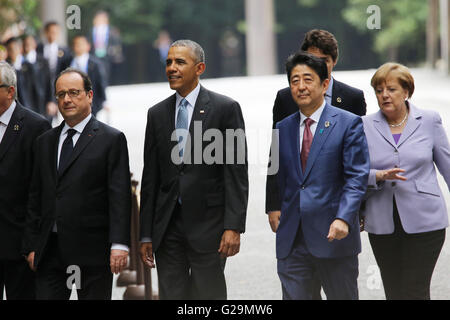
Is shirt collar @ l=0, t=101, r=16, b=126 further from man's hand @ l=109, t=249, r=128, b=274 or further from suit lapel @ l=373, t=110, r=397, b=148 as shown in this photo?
suit lapel @ l=373, t=110, r=397, b=148

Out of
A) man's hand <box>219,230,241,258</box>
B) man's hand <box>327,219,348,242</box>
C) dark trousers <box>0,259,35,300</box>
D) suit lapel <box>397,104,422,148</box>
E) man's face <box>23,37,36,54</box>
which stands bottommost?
dark trousers <box>0,259,35,300</box>

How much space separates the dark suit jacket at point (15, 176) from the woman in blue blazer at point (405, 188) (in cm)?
203

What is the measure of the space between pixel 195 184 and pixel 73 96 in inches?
33.6

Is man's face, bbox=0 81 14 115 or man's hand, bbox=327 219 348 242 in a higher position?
man's face, bbox=0 81 14 115

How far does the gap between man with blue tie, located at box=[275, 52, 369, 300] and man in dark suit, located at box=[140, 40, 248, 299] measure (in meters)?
0.31

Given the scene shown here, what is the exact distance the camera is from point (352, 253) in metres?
4.96

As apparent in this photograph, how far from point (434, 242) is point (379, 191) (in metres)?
0.43

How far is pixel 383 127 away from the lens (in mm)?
5320

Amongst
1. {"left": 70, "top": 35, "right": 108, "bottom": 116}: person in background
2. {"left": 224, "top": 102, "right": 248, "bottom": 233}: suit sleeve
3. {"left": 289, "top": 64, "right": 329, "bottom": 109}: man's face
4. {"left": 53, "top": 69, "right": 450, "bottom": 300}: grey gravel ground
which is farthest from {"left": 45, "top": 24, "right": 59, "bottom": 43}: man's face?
{"left": 289, "top": 64, "right": 329, "bottom": 109}: man's face

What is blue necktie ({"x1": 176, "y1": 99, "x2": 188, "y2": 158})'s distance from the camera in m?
5.19

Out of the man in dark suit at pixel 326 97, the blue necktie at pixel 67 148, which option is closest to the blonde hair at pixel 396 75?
the man in dark suit at pixel 326 97

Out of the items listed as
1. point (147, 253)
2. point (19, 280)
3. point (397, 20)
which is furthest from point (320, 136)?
point (397, 20)

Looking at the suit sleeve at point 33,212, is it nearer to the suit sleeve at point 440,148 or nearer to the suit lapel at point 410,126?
the suit lapel at point 410,126
